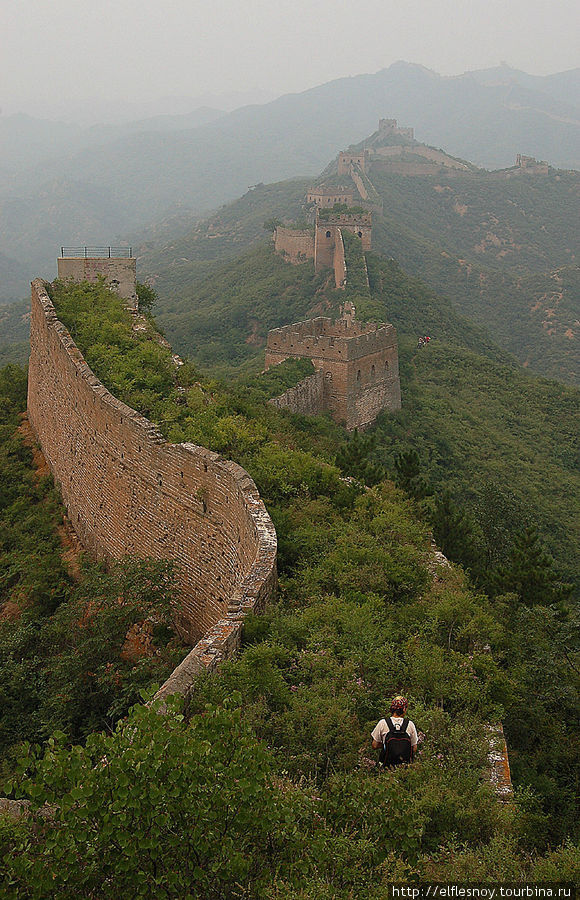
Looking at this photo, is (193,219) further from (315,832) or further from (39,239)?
(315,832)

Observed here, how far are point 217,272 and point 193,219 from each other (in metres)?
88.2

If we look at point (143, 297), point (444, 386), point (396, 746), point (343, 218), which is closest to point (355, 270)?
point (343, 218)

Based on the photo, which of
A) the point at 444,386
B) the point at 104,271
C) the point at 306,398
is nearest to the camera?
the point at 104,271

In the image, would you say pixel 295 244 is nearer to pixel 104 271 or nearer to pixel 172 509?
pixel 104 271

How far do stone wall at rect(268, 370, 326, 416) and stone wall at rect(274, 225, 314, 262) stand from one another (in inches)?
1341

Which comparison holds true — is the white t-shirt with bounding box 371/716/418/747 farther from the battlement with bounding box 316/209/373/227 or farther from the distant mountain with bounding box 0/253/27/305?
the distant mountain with bounding box 0/253/27/305

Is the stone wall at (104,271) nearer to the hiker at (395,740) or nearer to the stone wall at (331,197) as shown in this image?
the hiker at (395,740)

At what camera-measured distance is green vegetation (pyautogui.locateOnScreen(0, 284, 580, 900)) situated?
3992 millimetres

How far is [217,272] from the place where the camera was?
2822 inches

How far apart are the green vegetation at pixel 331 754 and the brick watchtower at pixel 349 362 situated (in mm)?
16389

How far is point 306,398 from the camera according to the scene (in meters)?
26.0

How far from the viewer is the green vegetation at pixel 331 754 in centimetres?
399

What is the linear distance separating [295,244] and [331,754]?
5794 cm

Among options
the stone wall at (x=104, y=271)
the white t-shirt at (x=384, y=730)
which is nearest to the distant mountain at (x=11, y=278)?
the stone wall at (x=104, y=271)
